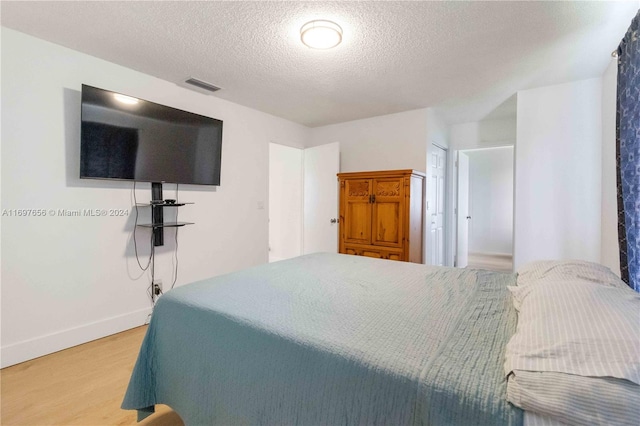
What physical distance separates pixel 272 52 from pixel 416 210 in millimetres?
2306

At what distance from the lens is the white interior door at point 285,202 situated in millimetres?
5082

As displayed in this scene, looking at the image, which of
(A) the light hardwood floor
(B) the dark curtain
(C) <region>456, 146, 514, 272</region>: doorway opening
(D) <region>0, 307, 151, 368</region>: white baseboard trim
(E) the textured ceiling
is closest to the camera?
(A) the light hardwood floor

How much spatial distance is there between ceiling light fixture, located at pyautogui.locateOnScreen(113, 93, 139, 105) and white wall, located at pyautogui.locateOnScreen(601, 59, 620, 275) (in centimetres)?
413

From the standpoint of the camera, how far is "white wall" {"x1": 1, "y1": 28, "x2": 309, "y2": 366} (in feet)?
7.13

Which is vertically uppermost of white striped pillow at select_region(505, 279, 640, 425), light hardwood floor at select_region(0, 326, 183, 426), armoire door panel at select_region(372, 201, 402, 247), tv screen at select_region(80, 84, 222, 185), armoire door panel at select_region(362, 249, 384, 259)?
tv screen at select_region(80, 84, 222, 185)

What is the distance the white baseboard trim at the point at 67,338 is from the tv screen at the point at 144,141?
4.21 ft

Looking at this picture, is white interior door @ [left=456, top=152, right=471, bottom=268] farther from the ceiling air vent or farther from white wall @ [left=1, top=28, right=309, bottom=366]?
white wall @ [left=1, top=28, right=309, bottom=366]

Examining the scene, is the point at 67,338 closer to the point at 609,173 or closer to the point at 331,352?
the point at 331,352

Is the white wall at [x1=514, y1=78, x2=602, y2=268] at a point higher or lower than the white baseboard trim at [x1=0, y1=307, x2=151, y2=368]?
higher

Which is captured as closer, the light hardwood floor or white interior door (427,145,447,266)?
the light hardwood floor

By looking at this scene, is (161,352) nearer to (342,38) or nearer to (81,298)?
(81,298)

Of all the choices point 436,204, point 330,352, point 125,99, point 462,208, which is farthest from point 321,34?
point 462,208

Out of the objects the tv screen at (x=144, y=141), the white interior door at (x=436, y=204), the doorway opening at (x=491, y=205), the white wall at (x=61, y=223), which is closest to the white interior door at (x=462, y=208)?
the white interior door at (x=436, y=204)

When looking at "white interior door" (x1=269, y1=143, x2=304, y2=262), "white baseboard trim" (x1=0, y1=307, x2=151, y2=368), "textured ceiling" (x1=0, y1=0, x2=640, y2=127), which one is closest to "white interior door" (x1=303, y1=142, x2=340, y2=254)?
"white interior door" (x1=269, y1=143, x2=304, y2=262)
